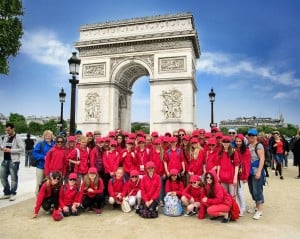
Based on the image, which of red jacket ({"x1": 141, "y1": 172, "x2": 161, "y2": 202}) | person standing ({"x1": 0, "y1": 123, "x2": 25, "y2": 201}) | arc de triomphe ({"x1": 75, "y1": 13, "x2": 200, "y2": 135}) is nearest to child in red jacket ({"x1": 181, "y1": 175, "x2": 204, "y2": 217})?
red jacket ({"x1": 141, "y1": 172, "x2": 161, "y2": 202})

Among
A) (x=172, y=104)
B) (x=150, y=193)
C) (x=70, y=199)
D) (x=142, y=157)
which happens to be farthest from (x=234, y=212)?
(x=172, y=104)

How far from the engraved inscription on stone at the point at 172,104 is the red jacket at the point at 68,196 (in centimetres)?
1471

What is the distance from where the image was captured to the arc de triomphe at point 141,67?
20094 mm

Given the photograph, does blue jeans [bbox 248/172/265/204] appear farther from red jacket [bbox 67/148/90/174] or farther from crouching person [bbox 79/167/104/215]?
red jacket [bbox 67/148/90/174]

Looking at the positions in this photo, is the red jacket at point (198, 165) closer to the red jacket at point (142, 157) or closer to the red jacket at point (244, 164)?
the red jacket at point (244, 164)

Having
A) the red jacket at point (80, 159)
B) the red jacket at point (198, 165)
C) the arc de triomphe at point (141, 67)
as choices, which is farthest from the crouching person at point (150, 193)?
the arc de triomphe at point (141, 67)

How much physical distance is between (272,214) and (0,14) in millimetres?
12207

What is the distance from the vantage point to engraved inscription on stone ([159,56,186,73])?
20266 millimetres

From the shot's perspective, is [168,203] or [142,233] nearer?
[142,233]

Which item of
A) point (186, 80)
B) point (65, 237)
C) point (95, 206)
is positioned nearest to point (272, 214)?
point (95, 206)

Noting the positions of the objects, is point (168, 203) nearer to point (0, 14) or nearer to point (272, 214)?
point (272, 214)

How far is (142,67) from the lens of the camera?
2222 centimetres

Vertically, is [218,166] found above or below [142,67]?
below

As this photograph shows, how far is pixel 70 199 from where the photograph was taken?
5617 millimetres
